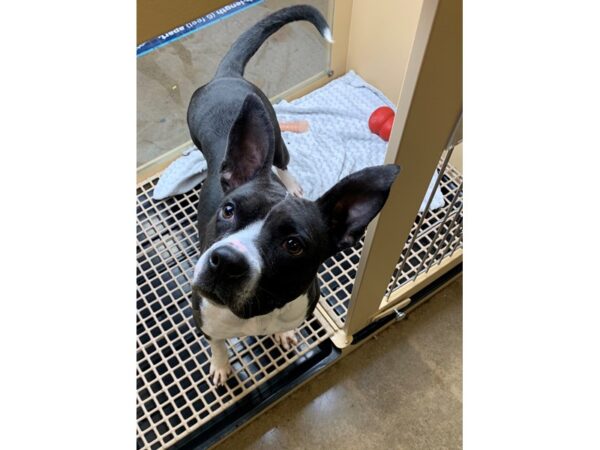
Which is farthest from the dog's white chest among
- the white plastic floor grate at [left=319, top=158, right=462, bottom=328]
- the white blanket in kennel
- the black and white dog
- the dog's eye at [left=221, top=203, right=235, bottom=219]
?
the white blanket in kennel

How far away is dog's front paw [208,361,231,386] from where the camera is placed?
202cm

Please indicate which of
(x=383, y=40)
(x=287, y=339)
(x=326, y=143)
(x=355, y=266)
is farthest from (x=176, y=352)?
(x=383, y=40)

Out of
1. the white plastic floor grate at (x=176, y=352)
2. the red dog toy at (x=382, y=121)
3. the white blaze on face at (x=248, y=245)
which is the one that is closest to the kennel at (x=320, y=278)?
the white plastic floor grate at (x=176, y=352)

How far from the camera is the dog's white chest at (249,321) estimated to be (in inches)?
60.7

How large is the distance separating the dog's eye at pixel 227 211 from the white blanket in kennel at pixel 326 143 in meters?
1.10

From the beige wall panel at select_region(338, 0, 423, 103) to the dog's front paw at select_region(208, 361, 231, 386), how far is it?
1.43m

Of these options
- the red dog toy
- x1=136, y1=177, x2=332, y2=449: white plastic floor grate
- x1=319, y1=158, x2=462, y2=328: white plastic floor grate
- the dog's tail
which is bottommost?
x1=136, y1=177, x2=332, y2=449: white plastic floor grate

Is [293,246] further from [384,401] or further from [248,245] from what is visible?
[384,401]

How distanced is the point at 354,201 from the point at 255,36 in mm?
1007

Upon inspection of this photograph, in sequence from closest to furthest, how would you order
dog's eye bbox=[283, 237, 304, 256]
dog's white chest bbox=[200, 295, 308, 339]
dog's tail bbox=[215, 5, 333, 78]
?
dog's eye bbox=[283, 237, 304, 256] < dog's white chest bbox=[200, 295, 308, 339] < dog's tail bbox=[215, 5, 333, 78]

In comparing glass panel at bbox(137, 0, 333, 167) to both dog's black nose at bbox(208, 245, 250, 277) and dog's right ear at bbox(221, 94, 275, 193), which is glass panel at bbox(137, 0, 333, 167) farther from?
dog's black nose at bbox(208, 245, 250, 277)

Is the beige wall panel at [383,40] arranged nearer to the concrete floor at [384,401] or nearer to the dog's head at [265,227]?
the concrete floor at [384,401]

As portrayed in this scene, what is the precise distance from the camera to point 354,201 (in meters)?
1.28
